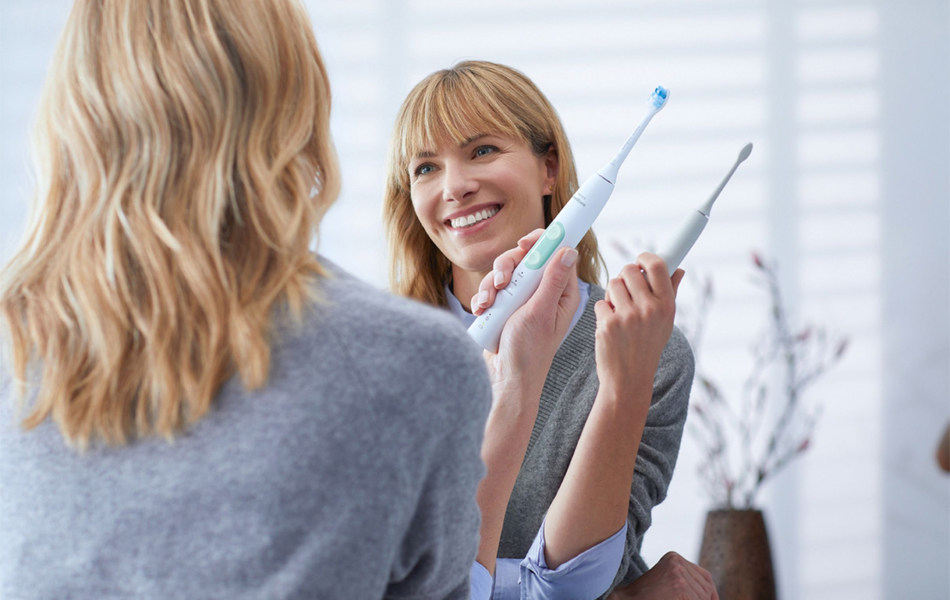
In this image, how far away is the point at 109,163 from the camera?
1.41 ft

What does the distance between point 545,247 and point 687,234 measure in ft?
0.40

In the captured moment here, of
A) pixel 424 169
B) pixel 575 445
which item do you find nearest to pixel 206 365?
pixel 575 445

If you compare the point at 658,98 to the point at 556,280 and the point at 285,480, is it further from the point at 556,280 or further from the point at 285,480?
the point at 285,480

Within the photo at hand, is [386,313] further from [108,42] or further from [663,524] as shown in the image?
[663,524]

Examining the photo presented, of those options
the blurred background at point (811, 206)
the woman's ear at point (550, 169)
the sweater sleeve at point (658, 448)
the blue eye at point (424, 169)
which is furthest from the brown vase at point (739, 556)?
the blue eye at point (424, 169)

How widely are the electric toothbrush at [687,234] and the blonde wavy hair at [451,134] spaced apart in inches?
14.1

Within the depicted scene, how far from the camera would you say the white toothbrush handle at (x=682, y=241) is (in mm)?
689

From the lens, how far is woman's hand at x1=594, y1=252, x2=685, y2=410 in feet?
2.13

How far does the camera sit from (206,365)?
1.30ft

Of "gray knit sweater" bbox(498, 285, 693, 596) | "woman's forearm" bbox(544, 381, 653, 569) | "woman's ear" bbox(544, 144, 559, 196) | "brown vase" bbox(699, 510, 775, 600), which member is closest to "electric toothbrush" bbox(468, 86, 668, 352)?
"woman's forearm" bbox(544, 381, 653, 569)

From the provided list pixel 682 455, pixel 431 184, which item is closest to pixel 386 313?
pixel 431 184

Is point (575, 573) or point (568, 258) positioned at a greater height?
point (568, 258)

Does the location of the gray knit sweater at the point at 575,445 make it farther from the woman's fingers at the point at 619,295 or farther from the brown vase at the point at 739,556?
the brown vase at the point at 739,556

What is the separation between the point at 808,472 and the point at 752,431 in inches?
6.4
